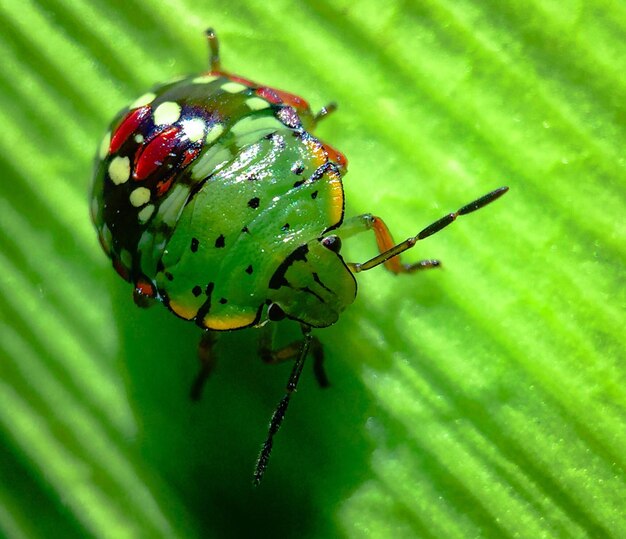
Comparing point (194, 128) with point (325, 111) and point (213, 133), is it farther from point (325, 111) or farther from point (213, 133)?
point (325, 111)

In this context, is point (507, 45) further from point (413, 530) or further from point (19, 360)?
point (19, 360)

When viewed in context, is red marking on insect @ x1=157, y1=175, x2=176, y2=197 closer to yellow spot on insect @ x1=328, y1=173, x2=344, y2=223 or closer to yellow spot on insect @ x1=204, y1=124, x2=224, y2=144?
yellow spot on insect @ x1=204, y1=124, x2=224, y2=144

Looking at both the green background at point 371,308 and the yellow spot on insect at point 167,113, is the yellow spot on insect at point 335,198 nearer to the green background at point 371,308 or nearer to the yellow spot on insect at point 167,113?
the green background at point 371,308

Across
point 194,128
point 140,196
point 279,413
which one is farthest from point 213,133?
point 279,413

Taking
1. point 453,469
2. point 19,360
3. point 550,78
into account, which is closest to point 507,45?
point 550,78

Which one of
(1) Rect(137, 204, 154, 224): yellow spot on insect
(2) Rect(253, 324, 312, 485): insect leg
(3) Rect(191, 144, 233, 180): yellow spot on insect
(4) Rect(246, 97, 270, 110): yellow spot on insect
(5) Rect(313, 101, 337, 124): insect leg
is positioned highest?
(4) Rect(246, 97, 270, 110): yellow spot on insect

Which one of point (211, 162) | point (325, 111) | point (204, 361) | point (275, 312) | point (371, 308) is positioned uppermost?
point (211, 162)

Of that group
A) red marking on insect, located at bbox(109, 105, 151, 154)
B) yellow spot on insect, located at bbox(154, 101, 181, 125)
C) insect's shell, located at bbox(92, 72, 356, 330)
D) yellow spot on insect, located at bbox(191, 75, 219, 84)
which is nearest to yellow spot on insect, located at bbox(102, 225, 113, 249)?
insect's shell, located at bbox(92, 72, 356, 330)
